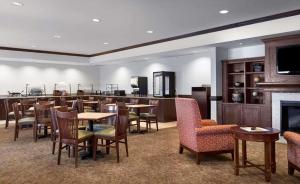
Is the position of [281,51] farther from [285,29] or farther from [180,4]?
[180,4]

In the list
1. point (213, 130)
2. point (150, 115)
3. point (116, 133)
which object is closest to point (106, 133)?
point (116, 133)

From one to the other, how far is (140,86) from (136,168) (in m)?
6.68

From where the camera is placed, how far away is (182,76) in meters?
9.33

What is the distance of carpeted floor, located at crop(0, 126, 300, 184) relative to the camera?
3.43 m

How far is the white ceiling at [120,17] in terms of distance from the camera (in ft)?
15.5

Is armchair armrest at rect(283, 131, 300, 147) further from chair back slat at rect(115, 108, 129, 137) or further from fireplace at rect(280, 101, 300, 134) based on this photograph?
chair back slat at rect(115, 108, 129, 137)

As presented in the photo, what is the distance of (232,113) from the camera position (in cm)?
710

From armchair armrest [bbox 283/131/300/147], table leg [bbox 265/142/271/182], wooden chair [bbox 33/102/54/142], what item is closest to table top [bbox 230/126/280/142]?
table leg [bbox 265/142/271/182]

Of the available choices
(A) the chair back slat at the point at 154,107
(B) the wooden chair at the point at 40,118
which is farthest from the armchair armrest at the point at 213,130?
(B) the wooden chair at the point at 40,118

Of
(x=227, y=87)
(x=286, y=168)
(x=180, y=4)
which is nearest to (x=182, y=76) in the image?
(x=227, y=87)

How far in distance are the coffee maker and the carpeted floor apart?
5.24 meters

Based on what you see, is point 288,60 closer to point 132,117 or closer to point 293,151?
point 293,151

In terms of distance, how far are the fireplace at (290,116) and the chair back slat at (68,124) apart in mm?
4547

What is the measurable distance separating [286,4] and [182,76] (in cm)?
490
